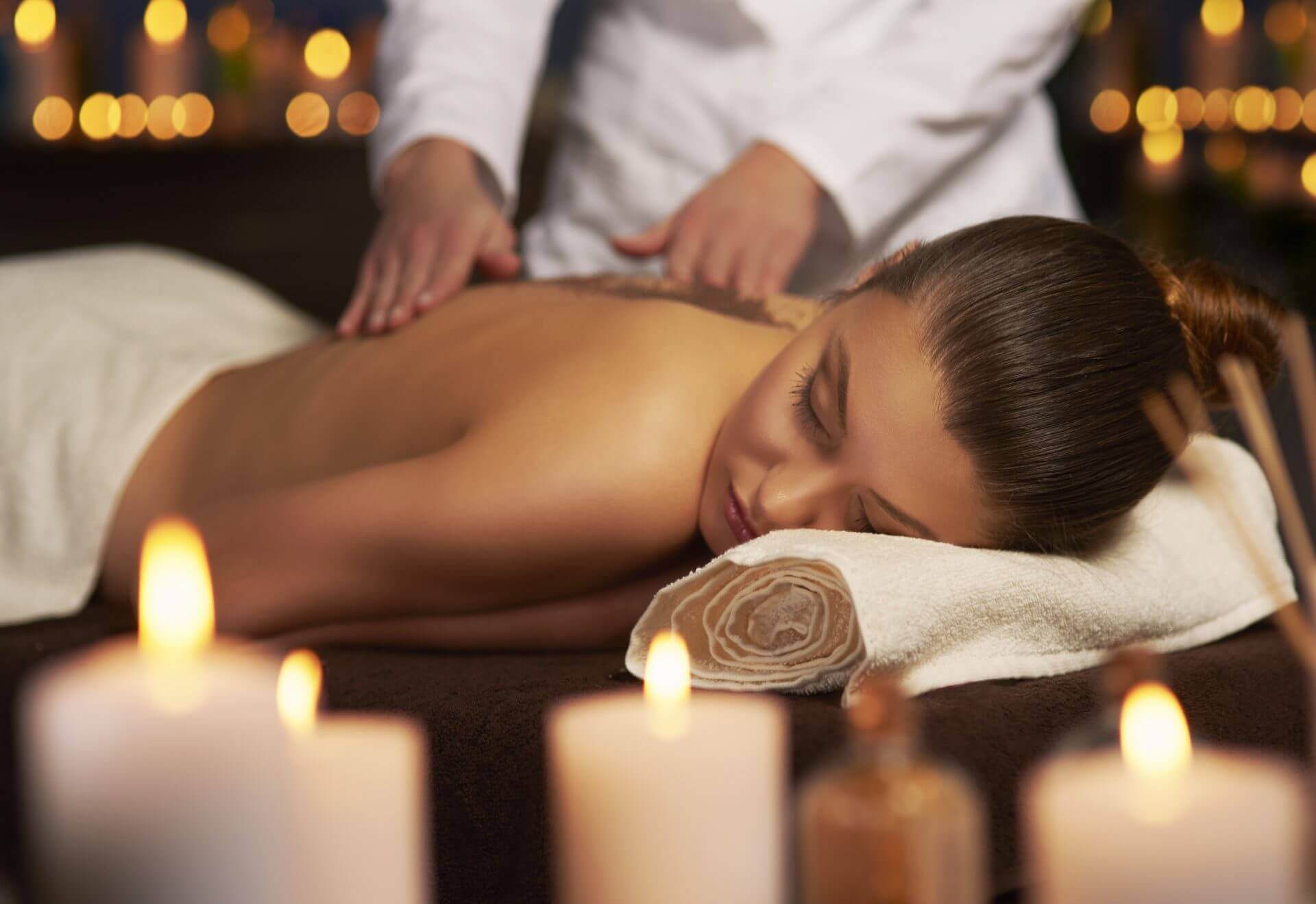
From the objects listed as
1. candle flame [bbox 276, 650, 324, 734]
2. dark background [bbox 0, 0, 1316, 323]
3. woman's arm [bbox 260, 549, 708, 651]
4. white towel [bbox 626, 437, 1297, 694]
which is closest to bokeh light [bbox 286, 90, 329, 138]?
dark background [bbox 0, 0, 1316, 323]

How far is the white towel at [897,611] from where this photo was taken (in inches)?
38.1

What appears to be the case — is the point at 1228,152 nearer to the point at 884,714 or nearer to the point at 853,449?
the point at 853,449

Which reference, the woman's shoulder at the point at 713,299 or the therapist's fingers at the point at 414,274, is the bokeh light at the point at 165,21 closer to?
the therapist's fingers at the point at 414,274

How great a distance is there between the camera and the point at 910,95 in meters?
1.76

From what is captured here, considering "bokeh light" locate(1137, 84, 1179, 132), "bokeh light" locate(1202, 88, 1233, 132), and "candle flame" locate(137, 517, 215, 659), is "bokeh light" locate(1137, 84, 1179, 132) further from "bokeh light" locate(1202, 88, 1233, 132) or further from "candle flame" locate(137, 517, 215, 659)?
"candle flame" locate(137, 517, 215, 659)

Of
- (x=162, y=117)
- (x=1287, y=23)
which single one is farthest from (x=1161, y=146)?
(x=162, y=117)

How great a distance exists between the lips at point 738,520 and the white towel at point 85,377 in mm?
760

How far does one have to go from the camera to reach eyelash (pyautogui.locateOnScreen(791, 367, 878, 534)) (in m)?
1.12

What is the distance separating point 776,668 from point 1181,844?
62 centimetres

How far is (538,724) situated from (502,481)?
0.25 m

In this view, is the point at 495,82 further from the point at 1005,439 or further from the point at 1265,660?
the point at 1265,660

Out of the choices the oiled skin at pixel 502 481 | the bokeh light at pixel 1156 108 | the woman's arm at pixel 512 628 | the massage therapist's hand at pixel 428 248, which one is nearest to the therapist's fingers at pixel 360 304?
the massage therapist's hand at pixel 428 248

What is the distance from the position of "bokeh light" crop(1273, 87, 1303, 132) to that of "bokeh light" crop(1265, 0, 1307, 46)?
12 cm

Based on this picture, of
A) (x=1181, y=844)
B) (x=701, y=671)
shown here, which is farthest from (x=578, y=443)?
(x=1181, y=844)
